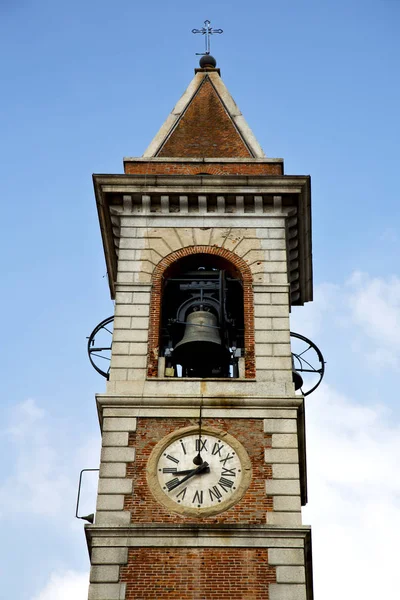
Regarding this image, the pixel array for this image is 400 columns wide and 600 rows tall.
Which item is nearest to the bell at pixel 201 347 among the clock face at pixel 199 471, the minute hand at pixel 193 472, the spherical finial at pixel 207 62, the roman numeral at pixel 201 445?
the clock face at pixel 199 471

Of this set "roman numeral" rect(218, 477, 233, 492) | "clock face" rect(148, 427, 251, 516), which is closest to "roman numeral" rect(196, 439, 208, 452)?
"clock face" rect(148, 427, 251, 516)

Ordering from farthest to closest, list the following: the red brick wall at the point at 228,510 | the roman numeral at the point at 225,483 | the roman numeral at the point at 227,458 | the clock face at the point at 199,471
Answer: the roman numeral at the point at 227,458 → the roman numeral at the point at 225,483 → the clock face at the point at 199,471 → the red brick wall at the point at 228,510

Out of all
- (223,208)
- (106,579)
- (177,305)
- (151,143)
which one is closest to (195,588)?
(106,579)

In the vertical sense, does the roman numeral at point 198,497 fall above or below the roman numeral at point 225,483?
below

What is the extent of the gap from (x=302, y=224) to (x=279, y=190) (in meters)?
1.00

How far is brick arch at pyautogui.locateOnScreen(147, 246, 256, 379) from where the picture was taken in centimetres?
2411

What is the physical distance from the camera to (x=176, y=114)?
1202 inches

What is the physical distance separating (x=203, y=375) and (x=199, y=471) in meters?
2.91

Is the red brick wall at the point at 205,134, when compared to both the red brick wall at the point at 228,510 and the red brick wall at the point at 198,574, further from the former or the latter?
the red brick wall at the point at 198,574

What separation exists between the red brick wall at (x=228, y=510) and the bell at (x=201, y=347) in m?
1.82

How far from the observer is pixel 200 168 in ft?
92.5

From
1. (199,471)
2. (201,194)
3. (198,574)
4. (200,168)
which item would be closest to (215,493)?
(199,471)

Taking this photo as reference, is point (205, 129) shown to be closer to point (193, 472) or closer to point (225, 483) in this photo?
point (193, 472)

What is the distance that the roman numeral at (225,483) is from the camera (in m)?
21.9
